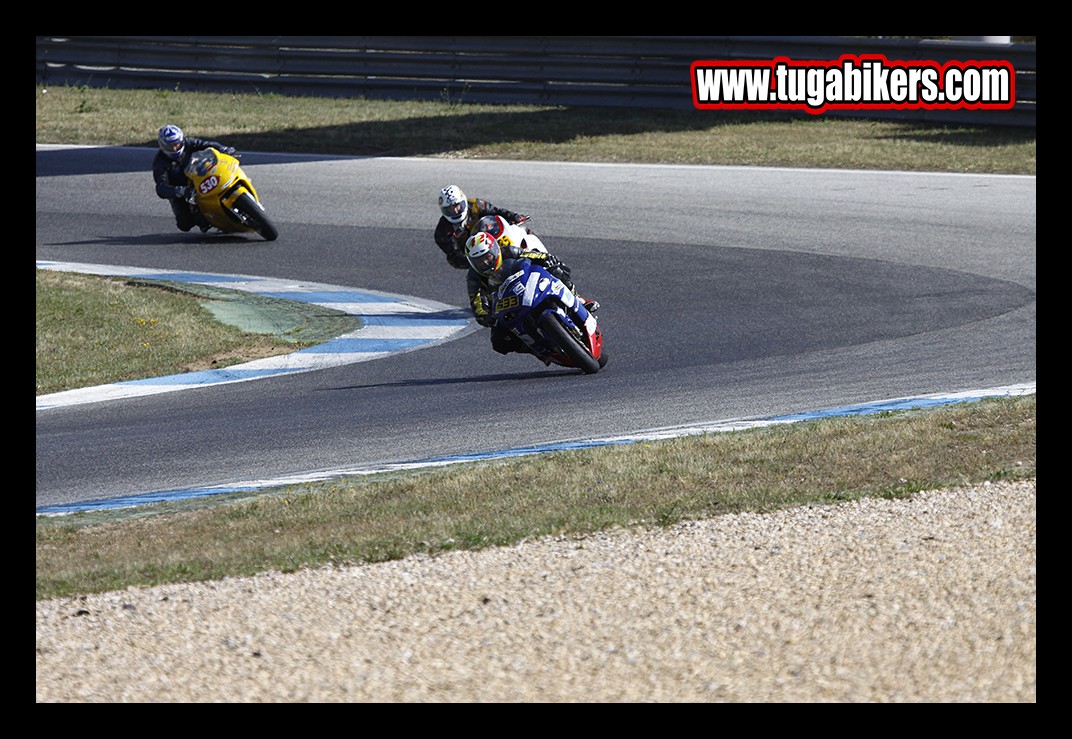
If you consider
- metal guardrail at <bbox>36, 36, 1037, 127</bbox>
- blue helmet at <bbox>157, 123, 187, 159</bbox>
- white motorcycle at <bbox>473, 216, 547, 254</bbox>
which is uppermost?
metal guardrail at <bbox>36, 36, 1037, 127</bbox>

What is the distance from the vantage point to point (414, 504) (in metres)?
7.61

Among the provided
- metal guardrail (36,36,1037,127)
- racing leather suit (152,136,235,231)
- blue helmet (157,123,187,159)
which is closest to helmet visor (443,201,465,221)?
racing leather suit (152,136,235,231)

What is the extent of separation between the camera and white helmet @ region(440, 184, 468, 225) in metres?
14.1

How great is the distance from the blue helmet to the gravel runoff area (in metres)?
12.5

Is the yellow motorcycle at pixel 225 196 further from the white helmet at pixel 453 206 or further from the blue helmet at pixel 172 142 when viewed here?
the white helmet at pixel 453 206

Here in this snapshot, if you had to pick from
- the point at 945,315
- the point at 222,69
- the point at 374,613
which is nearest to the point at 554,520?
the point at 374,613

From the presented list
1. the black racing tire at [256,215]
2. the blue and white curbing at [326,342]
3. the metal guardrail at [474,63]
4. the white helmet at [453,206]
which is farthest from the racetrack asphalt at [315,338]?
the metal guardrail at [474,63]

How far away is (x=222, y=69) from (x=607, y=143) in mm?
9069

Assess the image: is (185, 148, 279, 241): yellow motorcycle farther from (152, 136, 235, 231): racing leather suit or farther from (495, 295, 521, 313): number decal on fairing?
(495, 295, 521, 313): number decal on fairing

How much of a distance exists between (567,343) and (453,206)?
→ 10.2 ft

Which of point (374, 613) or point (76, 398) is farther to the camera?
point (76, 398)

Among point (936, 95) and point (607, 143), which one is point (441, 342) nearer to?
point (607, 143)
